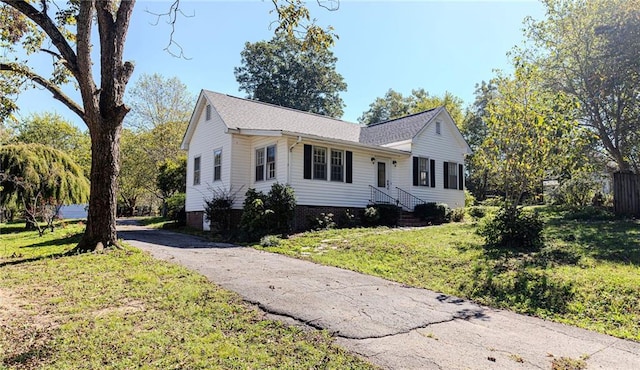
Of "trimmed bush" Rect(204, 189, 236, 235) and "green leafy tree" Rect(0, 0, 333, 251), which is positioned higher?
"green leafy tree" Rect(0, 0, 333, 251)

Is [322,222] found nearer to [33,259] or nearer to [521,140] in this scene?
[521,140]

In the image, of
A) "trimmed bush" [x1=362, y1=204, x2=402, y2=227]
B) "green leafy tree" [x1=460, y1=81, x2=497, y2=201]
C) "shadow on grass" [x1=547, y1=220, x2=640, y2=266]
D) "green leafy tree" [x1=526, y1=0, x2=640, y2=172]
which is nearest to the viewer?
"shadow on grass" [x1=547, y1=220, x2=640, y2=266]

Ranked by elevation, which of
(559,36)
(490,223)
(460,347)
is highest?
(559,36)

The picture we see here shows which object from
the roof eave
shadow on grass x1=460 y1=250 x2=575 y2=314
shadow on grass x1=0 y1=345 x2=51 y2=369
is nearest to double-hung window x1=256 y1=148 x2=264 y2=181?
the roof eave

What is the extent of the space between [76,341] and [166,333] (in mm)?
864

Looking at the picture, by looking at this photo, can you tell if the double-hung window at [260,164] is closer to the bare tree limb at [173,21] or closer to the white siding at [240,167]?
the white siding at [240,167]

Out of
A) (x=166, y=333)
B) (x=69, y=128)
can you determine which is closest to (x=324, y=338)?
(x=166, y=333)

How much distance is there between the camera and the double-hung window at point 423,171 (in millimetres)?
18562

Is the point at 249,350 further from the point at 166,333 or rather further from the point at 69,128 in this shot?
the point at 69,128

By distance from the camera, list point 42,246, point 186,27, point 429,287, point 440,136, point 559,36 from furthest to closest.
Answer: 1. point 440,136
2. point 559,36
3. point 42,246
4. point 186,27
5. point 429,287

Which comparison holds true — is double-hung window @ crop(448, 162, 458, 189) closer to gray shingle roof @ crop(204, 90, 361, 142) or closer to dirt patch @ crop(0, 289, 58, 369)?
gray shingle roof @ crop(204, 90, 361, 142)

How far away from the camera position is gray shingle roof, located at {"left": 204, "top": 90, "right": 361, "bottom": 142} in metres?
16.2

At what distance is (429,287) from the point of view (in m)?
6.93

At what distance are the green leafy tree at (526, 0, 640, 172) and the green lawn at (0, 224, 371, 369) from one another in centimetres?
1332
